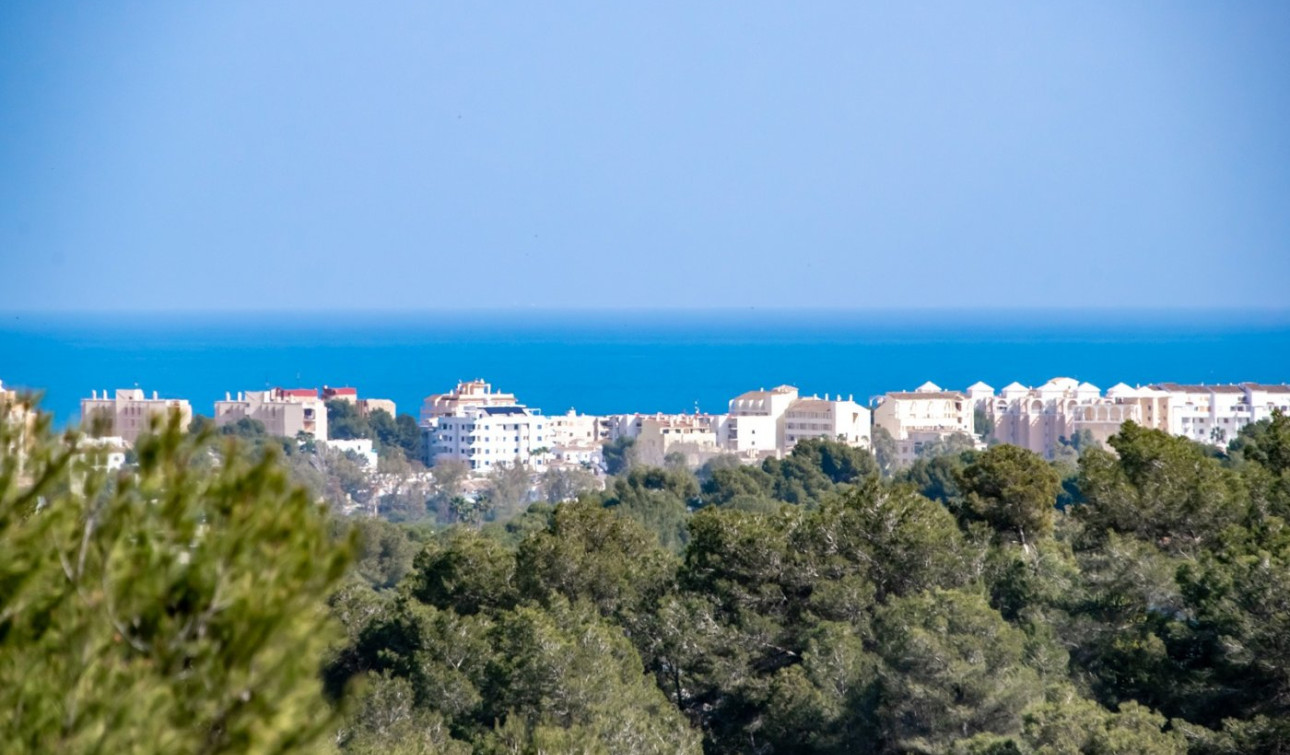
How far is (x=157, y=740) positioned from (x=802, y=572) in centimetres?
1174

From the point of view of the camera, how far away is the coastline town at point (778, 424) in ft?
232

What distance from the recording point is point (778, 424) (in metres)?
75.5

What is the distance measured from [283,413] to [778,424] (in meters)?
20.6

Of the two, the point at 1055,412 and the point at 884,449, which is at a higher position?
the point at 1055,412

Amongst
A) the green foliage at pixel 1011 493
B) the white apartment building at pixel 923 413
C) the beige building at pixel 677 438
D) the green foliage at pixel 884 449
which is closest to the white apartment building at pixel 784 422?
the green foliage at pixel 884 449

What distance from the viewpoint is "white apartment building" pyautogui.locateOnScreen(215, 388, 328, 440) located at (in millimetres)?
74688

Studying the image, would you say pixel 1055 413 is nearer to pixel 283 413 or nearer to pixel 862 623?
pixel 283 413

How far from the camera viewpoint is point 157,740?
9.71ft

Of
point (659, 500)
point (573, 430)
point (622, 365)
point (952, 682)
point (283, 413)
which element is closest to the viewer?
point (952, 682)

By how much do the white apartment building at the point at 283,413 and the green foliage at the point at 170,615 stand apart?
70562mm

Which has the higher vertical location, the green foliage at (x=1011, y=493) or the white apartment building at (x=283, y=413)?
the green foliage at (x=1011, y=493)

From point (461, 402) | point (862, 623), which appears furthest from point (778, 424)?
point (862, 623)

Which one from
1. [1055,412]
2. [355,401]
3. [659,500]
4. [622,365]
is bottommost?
[622,365]

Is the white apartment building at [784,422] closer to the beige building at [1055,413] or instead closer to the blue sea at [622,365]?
the beige building at [1055,413]
